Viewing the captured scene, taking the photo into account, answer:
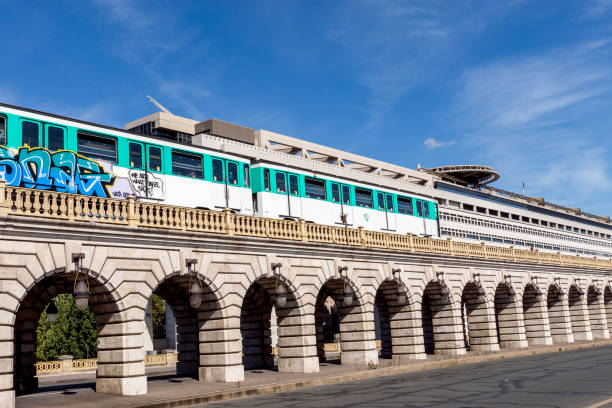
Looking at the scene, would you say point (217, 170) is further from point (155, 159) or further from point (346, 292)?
point (346, 292)

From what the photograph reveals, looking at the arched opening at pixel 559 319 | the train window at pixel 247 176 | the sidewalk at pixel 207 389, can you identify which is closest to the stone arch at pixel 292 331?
the sidewalk at pixel 207 389

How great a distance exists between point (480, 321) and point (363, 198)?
12502mm

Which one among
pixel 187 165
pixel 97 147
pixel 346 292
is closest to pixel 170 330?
pixel 346 292

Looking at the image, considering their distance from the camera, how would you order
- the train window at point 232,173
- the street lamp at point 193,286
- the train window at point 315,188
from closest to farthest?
the street lamp at point 193,286, the train window at point 232,173, the train window at point 315,188

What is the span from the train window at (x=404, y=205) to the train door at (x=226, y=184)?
14.5 meters

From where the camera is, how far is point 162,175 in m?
25.6

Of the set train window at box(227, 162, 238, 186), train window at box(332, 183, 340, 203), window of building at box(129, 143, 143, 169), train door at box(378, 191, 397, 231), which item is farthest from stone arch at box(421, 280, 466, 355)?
window of building at box(129, 143, 143, 169)

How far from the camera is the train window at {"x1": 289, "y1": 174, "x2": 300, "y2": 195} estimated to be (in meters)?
32.2

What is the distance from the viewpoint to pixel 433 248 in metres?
37.9

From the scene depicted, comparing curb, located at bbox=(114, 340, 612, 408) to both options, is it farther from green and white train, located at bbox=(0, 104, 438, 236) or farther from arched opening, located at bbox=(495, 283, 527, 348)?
green and white train, located at bbox=(0, 104, 438, 236)

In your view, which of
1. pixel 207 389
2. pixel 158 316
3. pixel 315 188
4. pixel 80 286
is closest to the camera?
pixel 80 286

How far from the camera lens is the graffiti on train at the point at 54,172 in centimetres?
2031

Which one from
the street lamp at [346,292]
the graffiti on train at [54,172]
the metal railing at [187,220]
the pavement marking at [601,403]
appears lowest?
the pavement marking at [601,403]

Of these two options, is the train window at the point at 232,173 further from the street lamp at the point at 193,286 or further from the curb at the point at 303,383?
the curb at the point at 303,383
